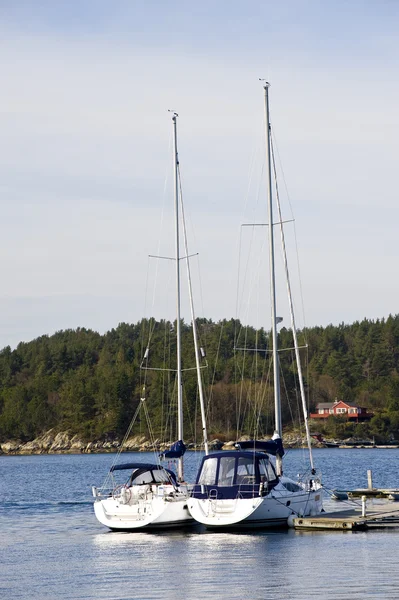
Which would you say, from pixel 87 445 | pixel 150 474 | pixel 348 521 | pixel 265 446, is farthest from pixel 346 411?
pixel 348 521

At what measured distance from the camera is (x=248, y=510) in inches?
1518

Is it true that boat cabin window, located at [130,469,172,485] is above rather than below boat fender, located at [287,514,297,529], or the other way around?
above

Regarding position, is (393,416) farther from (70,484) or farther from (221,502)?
(221,502)

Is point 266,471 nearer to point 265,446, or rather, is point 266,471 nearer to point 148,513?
point 265,446

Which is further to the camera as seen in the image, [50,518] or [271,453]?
[50,518]

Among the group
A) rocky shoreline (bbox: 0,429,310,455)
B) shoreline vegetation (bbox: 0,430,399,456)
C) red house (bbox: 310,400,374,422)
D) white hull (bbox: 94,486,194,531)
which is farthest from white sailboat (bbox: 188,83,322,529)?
red house (bbox: 310,400,374,422)

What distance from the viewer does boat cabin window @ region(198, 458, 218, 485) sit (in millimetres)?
40188

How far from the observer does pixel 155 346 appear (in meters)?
190

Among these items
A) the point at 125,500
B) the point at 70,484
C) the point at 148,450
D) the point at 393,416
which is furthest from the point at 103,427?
the point at 125,500

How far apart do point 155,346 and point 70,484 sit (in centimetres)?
10713

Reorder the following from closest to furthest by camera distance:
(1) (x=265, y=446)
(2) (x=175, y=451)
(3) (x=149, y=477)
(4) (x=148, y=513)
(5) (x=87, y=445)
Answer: (4) (x=148, y=513), (1) (x=265, y=446), (3) (x=149, y=477), (2) (x=175, y=451), (5) (x=87, y=445)

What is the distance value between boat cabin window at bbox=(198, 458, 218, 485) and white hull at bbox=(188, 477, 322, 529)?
838 mm

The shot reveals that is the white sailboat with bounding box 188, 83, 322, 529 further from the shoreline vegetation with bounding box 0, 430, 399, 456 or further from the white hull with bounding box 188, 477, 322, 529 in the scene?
the shoreline vegetation with bounding box 0, 430, 399, 456

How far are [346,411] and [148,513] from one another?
14836 centimetres
